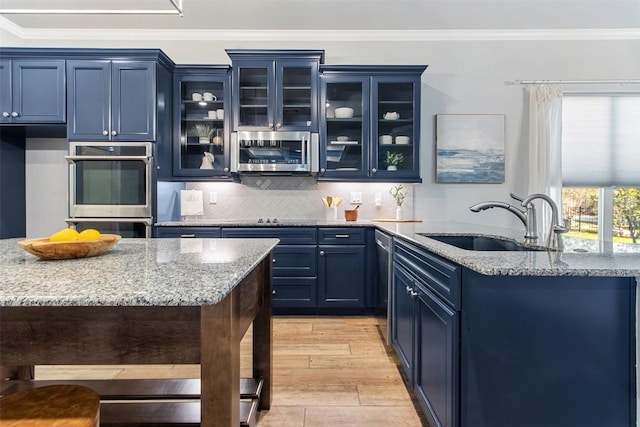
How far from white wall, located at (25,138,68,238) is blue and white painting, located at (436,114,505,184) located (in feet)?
13.4

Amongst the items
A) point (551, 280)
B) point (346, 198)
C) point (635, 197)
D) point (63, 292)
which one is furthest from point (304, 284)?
point (635, 197)

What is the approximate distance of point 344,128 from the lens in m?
3.65

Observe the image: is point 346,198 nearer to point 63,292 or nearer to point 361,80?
point 361,80

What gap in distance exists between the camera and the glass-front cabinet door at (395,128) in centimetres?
350

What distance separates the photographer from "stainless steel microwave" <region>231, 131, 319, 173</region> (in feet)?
11.3

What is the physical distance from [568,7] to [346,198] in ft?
9.17

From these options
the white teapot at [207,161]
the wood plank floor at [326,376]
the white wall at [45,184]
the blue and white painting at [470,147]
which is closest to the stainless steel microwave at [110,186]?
the white teapot at [207,161]

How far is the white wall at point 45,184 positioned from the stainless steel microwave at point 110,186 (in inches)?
35.0

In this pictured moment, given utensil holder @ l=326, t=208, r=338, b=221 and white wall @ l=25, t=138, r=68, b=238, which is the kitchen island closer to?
utensil holder @ l=326, t=208, r=338, b=221

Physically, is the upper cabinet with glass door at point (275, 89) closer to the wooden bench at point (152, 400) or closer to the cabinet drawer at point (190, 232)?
the cabinet drawer at point (190, 232)

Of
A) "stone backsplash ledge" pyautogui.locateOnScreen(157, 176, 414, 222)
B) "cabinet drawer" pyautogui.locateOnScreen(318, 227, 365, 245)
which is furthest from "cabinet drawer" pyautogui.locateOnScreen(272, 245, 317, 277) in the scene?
"stone backsplash ledge" pyautogui.locateOnScreen(157, 176, 414, 222)

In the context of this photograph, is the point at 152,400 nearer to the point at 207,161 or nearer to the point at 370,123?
the point at 207,161

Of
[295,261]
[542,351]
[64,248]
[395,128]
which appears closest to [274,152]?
[295,261]

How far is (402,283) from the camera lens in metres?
2.15
